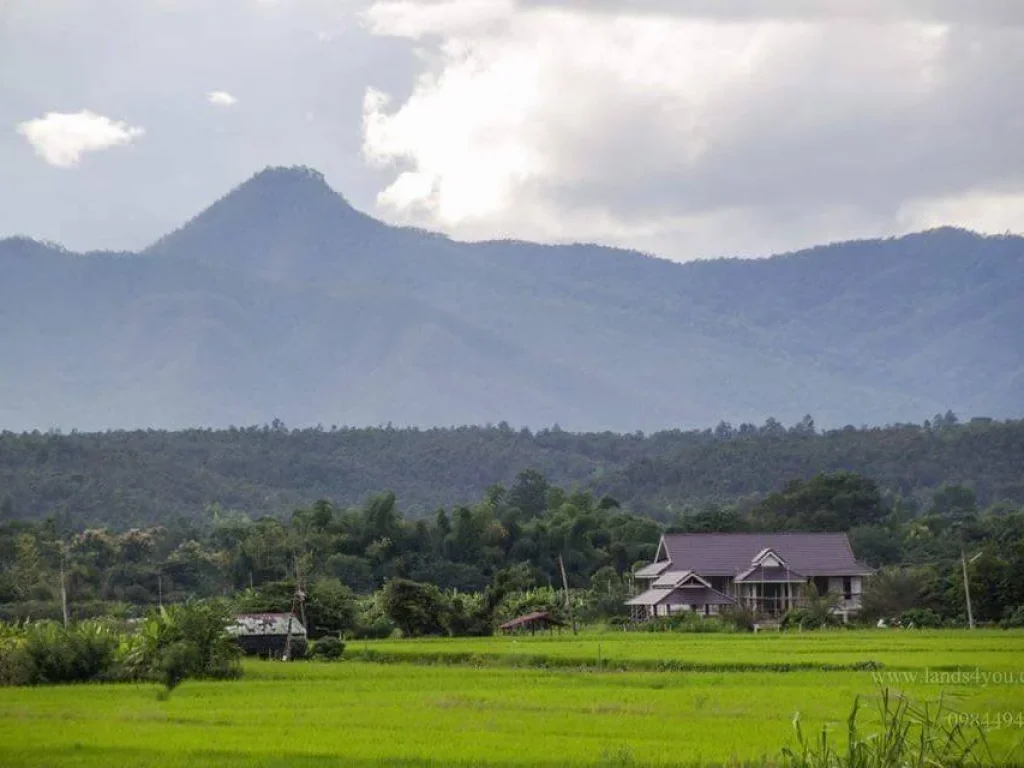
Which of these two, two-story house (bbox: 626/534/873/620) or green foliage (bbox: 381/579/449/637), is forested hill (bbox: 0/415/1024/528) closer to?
two-story house (bbox: 626/534/873/620)

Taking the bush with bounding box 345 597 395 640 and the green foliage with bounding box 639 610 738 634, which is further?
the bush with bounding box 345 597 395 640

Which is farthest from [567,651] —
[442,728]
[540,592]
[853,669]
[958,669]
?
[540,592]

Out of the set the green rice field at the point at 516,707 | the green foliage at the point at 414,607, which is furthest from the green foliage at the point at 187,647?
the green foliage at the point at 414,607

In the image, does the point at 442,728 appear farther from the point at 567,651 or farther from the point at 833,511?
the point at 833,511

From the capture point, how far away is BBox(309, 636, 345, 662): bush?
47.7 metres

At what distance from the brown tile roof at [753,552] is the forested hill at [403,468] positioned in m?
47.9

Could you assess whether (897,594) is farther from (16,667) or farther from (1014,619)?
(16,667)

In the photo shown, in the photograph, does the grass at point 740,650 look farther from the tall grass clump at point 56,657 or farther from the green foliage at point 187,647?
the tall grass clump at point 56,657

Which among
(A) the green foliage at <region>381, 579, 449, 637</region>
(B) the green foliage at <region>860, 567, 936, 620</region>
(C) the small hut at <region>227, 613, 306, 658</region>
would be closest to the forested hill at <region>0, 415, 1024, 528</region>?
(A) the green foliage at <region>381, 579, 449, 637</region>

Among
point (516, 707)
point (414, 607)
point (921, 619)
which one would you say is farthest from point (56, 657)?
point (921, 619)

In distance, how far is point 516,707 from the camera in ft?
97.1

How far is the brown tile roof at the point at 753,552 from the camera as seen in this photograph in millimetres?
67150

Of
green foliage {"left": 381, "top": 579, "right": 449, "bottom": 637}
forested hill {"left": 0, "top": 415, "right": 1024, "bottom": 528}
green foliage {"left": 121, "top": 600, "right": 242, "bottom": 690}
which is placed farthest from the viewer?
forested hill {"left": 0, "top": 415, "right": 1024, "bottom": 528}

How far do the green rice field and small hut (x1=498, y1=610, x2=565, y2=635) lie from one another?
51.9 feet
